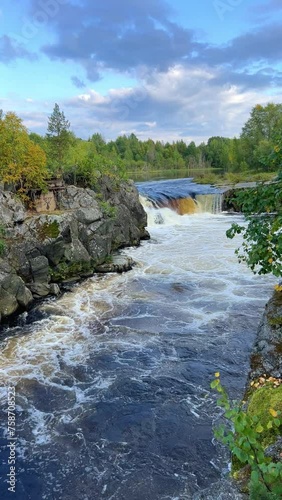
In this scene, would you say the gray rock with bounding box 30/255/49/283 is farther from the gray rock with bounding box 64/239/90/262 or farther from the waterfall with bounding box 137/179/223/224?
the waterfall with bounding box 137/179/223/224

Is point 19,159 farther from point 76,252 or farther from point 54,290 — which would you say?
point 54,290

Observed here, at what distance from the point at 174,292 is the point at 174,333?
179 inches

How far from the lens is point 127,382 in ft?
35.5

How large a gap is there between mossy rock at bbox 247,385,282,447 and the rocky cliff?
40.8 ft

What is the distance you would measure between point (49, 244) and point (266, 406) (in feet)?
51.9

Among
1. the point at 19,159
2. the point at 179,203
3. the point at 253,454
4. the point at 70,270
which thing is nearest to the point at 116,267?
the point at 70,270

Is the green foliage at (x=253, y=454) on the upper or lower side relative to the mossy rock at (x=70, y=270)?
upper

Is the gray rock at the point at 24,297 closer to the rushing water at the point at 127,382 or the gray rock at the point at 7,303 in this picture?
the gray rock at the point at 7,303

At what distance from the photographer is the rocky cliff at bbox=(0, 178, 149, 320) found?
16250 mm

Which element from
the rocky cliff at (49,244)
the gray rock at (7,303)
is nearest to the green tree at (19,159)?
the rocky cliff at (49,244)

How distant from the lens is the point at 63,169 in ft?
87.2

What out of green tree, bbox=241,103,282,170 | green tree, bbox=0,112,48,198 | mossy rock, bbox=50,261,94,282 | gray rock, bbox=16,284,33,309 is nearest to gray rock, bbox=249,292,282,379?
gray rock, bbox=16,284,33,309

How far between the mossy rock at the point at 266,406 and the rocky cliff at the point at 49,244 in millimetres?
12434

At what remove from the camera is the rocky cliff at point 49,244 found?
1625 cm
